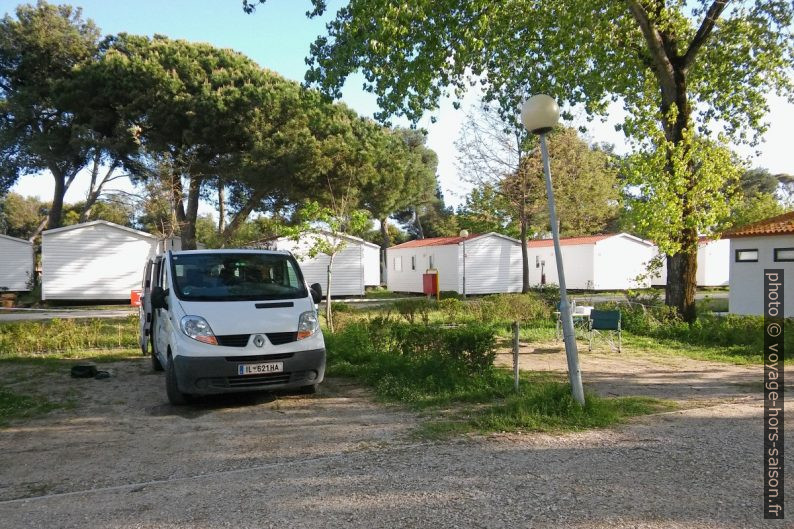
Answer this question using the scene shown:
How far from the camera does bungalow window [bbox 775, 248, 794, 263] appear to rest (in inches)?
590

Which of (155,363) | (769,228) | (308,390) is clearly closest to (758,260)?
(769,228)

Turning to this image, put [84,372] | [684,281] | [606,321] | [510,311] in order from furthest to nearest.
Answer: [510,311], [684,281], [606,321], [84,372]

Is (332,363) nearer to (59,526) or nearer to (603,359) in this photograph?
(603,359)

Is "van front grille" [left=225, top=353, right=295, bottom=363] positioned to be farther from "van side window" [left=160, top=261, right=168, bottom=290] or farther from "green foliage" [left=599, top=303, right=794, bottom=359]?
"green foliage" [left=599, top=303, right=794, bottom=359]

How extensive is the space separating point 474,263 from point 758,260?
1435 cm

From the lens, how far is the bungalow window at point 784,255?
49.1ft


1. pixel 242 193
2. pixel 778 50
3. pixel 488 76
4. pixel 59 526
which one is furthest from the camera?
pixel 242 193

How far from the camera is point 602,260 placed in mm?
29375

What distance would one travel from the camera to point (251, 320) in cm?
614

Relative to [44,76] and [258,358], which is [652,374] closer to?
[258,358]

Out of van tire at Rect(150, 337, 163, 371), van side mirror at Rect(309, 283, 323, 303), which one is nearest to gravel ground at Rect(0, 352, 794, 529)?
van side mirror at Rect(309, 283, 323, 303)

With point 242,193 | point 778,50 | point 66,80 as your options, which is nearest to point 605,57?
point 778,50

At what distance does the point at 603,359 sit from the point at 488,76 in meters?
8.39

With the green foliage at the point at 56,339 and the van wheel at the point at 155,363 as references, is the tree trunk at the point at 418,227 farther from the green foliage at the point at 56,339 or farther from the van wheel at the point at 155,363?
the van wheel at the point at 155,363
